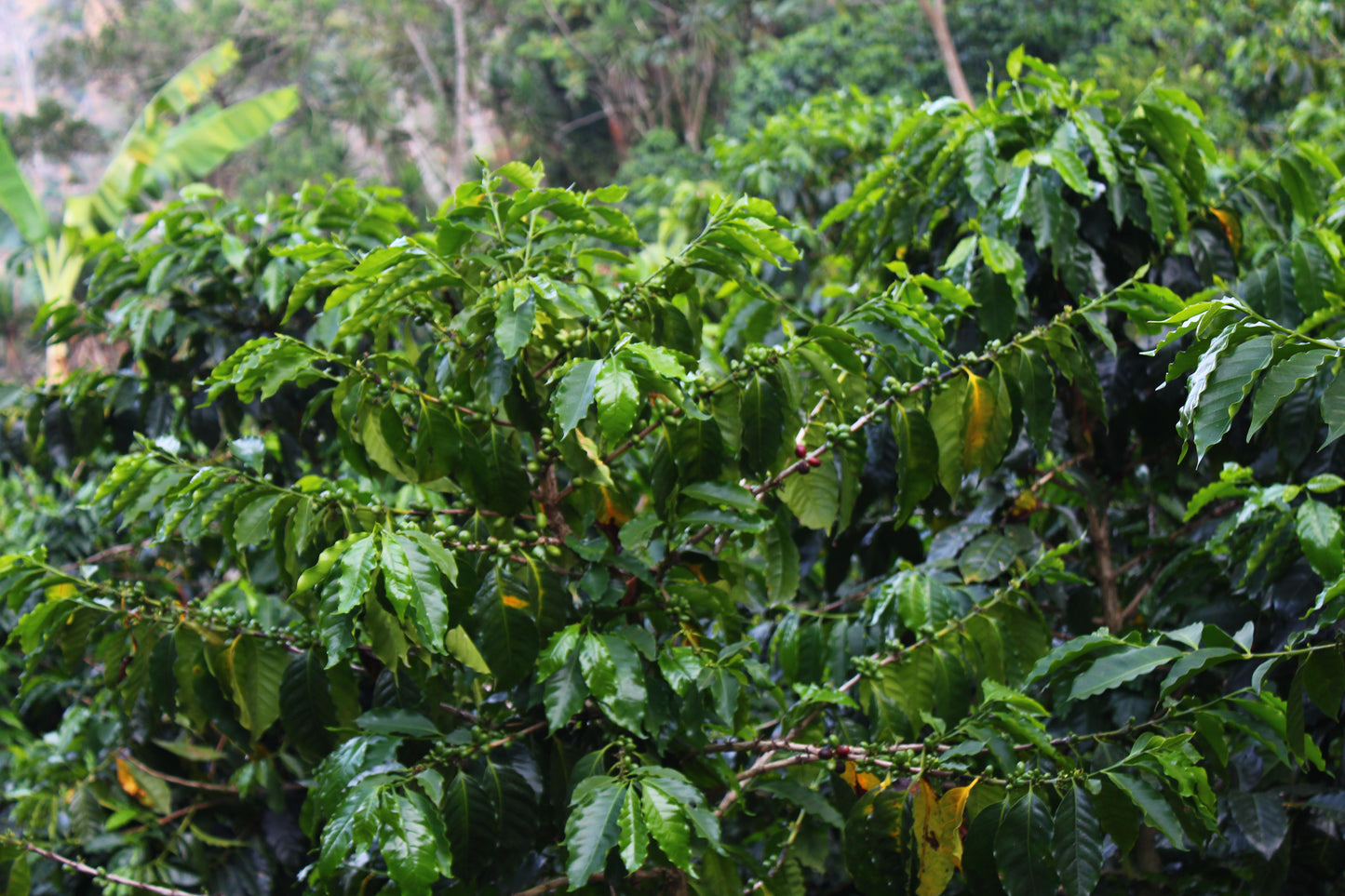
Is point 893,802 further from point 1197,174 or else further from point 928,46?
point 928,46

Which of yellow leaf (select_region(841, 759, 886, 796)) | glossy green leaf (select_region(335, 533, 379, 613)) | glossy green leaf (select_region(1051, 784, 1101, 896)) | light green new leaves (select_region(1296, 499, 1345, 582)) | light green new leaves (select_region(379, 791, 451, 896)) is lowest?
yellow leaf (select_region(841, 759, 886, 796))

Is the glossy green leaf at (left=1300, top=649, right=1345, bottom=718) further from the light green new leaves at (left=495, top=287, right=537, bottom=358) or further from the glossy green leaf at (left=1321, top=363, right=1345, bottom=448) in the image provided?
the light green new leaves at (left=495, top=287, right=537, bottom=358)

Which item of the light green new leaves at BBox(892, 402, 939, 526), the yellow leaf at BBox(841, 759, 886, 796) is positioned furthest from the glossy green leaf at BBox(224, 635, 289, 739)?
the light green new leaves at BBox(892, 402, 939, 526)

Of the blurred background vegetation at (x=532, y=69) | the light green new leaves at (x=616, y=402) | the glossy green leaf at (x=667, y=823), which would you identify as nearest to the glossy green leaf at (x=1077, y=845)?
the glossy green leaf at (x=667, y=823)

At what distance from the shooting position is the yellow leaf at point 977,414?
4.73 feet

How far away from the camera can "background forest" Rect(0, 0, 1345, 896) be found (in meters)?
1.22

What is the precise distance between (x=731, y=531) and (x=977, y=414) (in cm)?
41

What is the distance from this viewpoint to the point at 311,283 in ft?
4.84

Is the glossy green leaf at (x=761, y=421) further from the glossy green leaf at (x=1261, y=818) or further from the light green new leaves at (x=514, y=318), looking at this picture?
the glossy green leaf at (x=1261, y=818)

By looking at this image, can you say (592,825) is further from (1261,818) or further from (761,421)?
(1261,818)

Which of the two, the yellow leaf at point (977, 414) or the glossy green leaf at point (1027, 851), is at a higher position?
the yellow leaf at point (977, 414)

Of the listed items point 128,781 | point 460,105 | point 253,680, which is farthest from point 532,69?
point 253,680

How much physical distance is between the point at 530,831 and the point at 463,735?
151 millimetres

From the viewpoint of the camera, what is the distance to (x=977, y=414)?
4.73 feet
